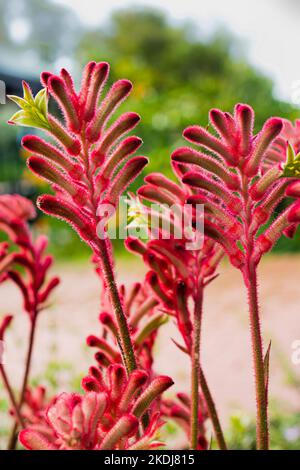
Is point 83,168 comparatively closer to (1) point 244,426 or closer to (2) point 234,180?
(2) point 234,180

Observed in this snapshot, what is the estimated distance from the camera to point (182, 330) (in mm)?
351

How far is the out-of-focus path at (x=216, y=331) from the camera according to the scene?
1.63 metres

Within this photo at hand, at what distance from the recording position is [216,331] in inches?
84.7

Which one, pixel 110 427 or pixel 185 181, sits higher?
pixel 185 181

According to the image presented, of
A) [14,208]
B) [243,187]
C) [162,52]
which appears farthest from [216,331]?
[162,52]

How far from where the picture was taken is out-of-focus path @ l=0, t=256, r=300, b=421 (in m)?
1.63

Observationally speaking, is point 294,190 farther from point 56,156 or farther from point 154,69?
point 154,69

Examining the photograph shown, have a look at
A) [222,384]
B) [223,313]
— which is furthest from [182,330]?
[223,313]

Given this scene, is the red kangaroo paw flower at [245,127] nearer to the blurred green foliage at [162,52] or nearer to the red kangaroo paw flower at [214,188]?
the red kangaroo paw flower at [214,188]

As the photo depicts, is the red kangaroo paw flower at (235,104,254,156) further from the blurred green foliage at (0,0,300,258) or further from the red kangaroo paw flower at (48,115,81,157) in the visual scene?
the blurred green foliage at (0,0,300,258)

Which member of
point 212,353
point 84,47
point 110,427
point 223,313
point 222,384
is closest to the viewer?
point 110,427

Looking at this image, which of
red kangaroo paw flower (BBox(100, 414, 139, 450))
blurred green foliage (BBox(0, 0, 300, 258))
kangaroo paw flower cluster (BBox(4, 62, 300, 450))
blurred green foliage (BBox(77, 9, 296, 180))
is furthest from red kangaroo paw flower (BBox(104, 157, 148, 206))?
blurred green foliage (BBox(77, 9, 296, 180))

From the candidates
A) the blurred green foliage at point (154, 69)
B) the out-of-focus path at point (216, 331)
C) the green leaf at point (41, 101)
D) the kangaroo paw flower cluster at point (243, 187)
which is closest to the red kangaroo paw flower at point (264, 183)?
the kangaroo paw flower cluster at point (243, 187)

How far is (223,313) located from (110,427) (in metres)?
2.09
